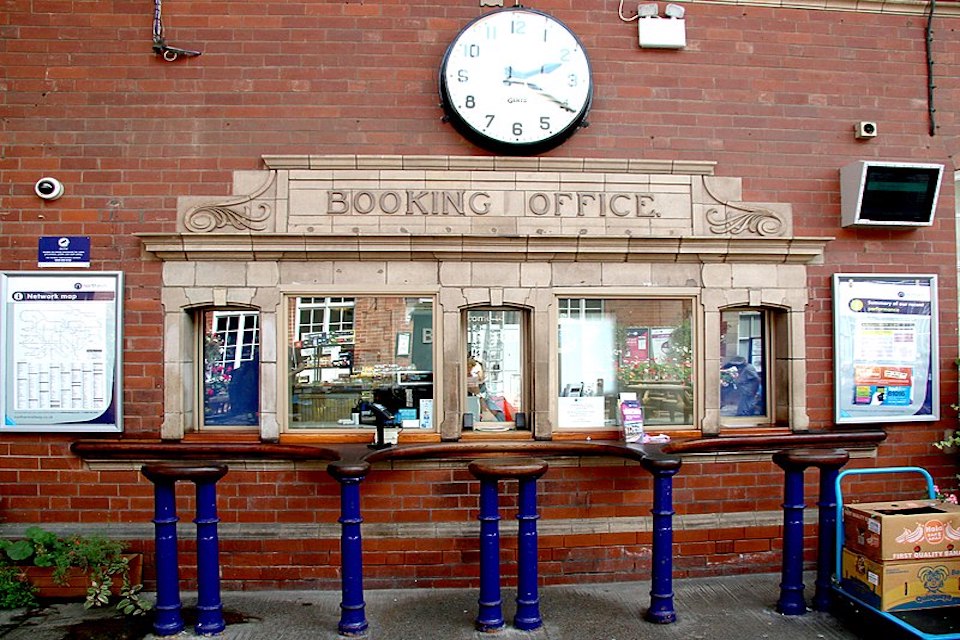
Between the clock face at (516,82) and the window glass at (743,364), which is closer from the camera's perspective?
the clock face at (516,82)

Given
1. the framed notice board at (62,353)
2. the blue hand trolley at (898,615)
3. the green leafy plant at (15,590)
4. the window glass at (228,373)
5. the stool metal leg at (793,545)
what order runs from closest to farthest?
the blue hand trolley at (898,615)
the stool metal leg at (793,545)
the green leafy plant at (15,590)
the framed notice board at (62,353)
the window glass at (228,373)

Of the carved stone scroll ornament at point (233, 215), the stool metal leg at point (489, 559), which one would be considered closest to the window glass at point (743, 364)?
the stool metal leg at point (489, 559)

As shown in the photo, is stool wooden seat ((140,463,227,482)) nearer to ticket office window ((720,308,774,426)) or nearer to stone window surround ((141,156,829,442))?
stone window surround ((141,156,829,442))

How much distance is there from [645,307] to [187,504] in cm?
419

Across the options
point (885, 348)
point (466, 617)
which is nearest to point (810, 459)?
point (885, 348)

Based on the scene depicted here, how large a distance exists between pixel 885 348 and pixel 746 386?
1224 millimetres

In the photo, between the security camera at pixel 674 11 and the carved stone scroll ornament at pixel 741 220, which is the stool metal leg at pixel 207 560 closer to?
the carved stone scroll ornament at pixel 741 220

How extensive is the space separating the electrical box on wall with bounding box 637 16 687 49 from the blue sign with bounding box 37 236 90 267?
16.5 feet

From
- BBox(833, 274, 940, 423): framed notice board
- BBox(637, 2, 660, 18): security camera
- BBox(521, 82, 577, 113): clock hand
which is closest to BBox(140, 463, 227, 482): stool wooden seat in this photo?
BBox(521, 82, 577, 113): clock hand

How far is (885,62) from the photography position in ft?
20.4

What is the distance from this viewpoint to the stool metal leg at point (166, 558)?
4672mm

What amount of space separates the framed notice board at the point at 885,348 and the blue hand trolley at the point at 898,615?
4.26ft

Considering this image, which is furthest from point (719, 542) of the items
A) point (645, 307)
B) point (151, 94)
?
point (151, 94)

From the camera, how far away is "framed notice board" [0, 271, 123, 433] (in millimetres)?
5578
